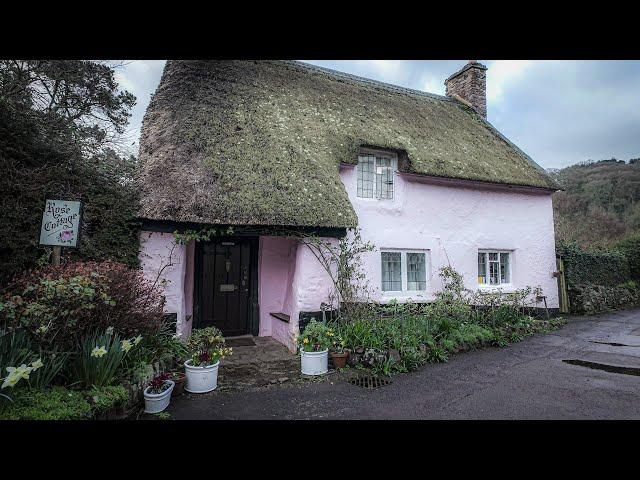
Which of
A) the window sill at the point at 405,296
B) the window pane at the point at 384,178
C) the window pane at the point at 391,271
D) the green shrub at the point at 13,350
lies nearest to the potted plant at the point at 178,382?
the green shrub at the point at 13,350

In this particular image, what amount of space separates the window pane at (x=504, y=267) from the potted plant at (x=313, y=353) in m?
6.85

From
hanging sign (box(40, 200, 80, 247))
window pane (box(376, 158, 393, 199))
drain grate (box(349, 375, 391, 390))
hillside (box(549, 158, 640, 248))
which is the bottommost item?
drain grate (box(349, 375, 391, 390))

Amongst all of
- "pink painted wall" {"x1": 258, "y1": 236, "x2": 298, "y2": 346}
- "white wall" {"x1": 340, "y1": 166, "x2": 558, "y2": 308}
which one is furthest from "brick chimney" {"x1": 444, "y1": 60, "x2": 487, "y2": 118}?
"pink painted wall" {"x1": 258, "y1": 236, "x2": 298, "y2": 346}

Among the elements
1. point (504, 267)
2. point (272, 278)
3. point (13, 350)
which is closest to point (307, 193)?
point (272, 278)

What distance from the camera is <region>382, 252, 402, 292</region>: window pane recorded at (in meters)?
8.70

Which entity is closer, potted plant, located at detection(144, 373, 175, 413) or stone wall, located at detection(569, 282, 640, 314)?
potted plant, located at detection(144, 373, 175, 413)

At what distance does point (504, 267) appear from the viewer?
10.4 meters

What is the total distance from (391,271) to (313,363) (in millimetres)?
3827

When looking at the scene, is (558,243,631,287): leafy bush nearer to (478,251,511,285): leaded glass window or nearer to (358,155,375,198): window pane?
(478,251,511,285): leaded glass window

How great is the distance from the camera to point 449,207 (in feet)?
31.1

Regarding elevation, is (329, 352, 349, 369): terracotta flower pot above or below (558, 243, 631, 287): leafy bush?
below

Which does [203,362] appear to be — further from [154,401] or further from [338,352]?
[338,352]

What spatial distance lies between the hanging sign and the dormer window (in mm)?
5949
